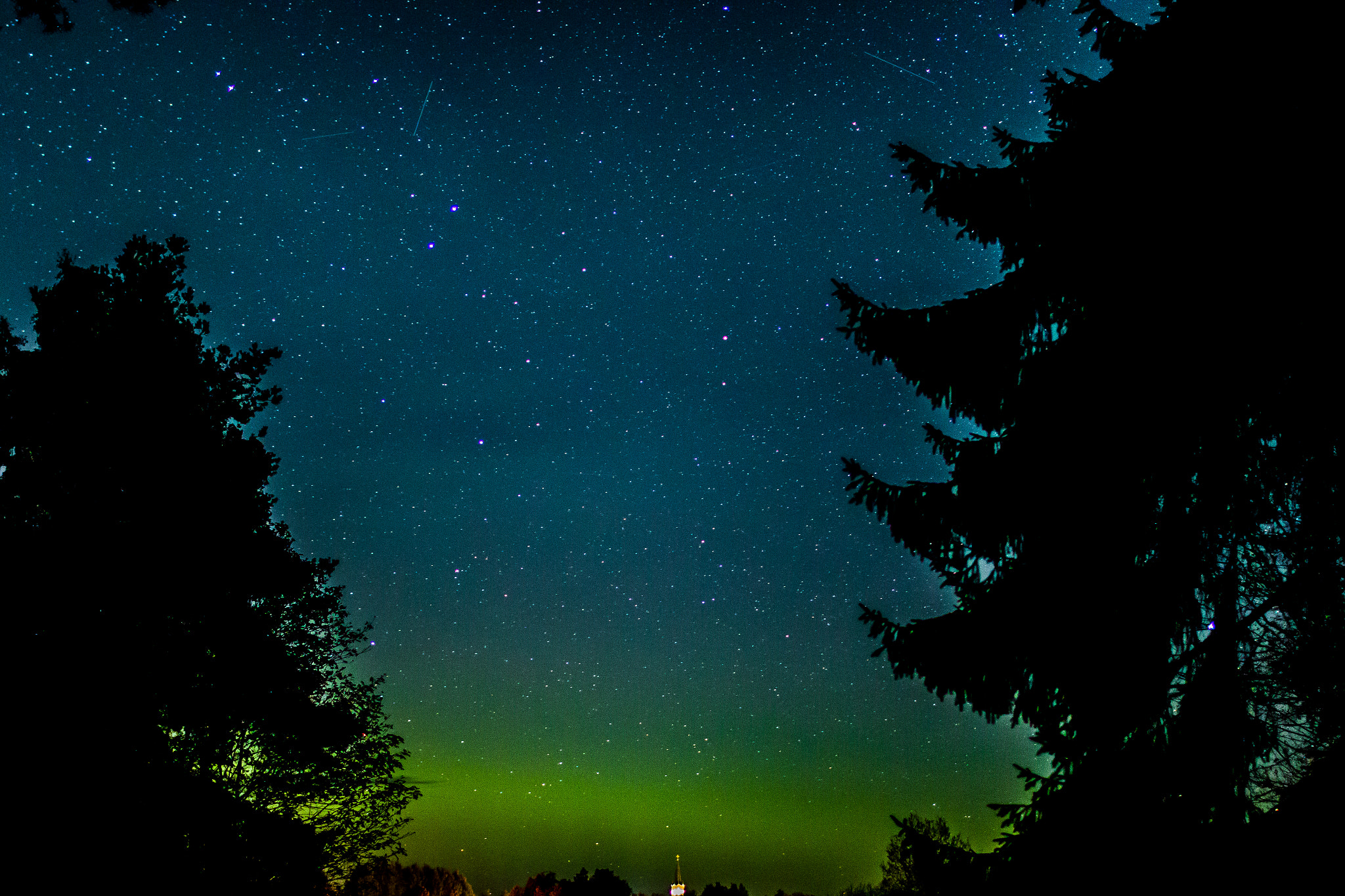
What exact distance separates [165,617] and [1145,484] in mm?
13897

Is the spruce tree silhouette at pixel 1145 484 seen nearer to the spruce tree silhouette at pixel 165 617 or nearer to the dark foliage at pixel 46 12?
the dark foliage at pixel 46 12

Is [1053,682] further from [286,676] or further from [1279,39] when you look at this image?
[286,676]

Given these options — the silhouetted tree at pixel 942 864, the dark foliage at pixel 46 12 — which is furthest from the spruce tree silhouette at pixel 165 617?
the silhouetted tree at pixel 942 864

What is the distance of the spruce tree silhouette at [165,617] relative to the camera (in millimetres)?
9047

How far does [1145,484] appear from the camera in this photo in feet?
17.7

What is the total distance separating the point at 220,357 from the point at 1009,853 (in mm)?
15100

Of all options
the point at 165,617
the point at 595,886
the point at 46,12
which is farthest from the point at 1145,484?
the point at 595,886

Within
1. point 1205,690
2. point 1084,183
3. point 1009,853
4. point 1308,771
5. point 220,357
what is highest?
point 220,357

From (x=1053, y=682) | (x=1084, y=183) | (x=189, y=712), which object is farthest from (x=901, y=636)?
(x=189, y=712)

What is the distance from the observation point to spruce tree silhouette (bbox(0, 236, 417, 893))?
9.05m

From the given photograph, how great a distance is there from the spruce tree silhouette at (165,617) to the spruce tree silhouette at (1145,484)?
32.6ft

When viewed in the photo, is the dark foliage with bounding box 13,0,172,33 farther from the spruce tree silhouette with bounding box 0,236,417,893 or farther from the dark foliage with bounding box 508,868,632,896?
the dark foliage with bounding box 508,868,632,896

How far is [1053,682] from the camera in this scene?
5289mm

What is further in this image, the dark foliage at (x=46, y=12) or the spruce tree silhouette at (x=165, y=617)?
the spruce tree silhouette at (x=165, y=617)
